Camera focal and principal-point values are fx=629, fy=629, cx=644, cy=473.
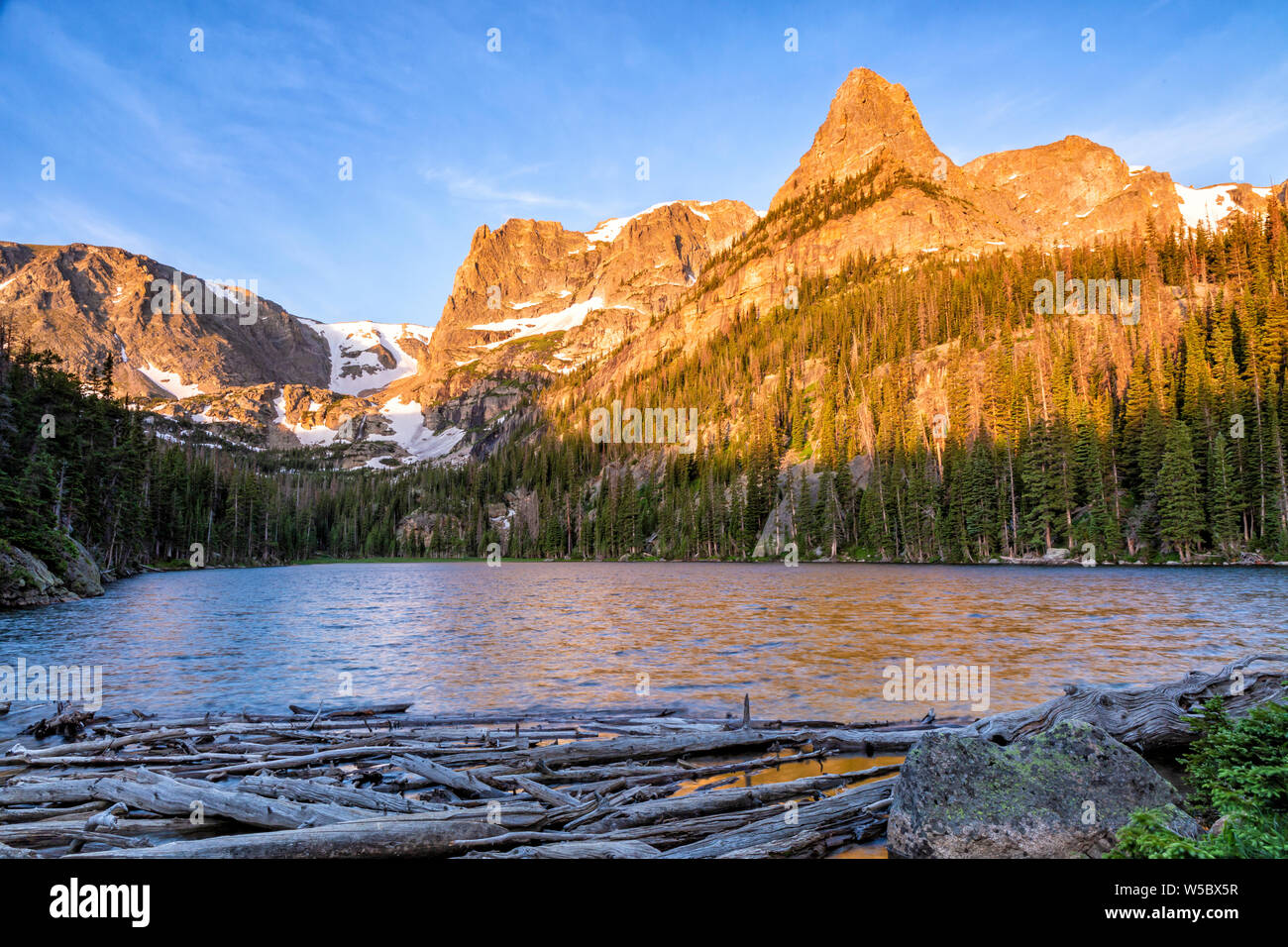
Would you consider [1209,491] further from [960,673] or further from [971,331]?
[960,673]

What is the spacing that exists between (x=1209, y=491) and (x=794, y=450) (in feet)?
226

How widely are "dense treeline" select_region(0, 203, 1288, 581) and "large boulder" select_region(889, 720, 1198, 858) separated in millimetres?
53423

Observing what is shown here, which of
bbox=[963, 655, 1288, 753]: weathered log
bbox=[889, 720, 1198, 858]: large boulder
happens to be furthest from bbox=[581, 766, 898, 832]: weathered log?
bbox=[963, 655, 1288, 753]: weathered log

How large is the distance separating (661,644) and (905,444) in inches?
3491

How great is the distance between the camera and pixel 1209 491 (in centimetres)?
6569

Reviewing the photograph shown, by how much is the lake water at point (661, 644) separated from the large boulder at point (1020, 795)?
710 centimetres

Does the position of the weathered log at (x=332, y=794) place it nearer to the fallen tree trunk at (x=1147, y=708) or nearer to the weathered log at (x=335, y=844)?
the weathered log at (x=335, y=844)

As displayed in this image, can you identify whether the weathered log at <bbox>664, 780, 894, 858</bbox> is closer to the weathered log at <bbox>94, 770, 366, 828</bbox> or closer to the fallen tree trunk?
the fallen tree trunk

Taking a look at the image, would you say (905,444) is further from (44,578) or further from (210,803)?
(210,803)

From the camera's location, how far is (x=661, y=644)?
26844mm

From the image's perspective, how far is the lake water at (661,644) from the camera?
1766 cm
